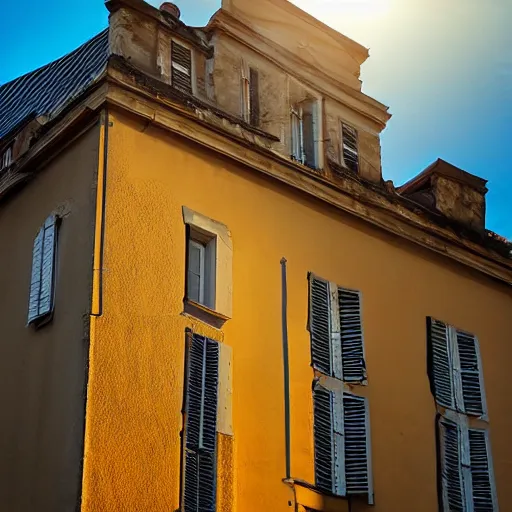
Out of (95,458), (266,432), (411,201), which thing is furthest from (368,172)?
(95,458)

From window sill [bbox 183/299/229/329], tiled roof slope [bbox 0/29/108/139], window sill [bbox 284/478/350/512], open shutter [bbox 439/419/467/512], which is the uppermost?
tiled roof slope [bbox 0/29/108/139]

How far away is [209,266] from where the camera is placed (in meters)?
12.5

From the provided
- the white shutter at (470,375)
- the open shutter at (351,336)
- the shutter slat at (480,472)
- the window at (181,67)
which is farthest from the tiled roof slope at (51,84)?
the shutter slat at (480,472)

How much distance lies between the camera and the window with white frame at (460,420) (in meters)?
13.9

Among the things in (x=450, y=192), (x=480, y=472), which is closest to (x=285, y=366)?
(x=480, y=472)

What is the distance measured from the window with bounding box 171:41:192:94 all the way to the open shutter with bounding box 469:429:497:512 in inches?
225

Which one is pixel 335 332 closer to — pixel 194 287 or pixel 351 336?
pixel 351 336

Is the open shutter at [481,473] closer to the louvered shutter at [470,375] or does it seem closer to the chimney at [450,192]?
the louvered shutter at [470,375]

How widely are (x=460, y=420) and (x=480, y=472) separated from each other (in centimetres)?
A: 69

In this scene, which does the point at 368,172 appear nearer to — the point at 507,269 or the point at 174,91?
the point at 507,269

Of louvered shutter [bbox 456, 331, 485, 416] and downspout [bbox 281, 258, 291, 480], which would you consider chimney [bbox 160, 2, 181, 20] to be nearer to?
downspout [bbox 281, 258, 291, 480]

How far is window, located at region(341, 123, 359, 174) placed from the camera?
49.9 feet

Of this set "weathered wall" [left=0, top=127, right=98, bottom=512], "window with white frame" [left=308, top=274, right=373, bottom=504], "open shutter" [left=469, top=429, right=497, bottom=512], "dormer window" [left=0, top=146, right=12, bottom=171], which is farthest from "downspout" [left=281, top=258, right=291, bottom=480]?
"dormer window" [left=0, top=146, right=12, bottom=171]

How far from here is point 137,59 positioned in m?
13.1
